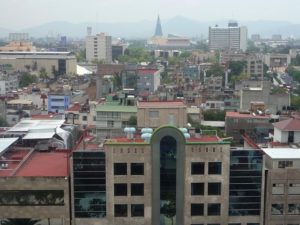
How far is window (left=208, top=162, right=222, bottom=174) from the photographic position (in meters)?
24.7

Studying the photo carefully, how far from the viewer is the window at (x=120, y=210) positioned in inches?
974

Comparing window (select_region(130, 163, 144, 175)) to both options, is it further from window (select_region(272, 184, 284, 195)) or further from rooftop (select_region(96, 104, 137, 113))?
rooftop (select_region(96, 104, 137, 113))

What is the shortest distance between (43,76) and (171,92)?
40.7 m

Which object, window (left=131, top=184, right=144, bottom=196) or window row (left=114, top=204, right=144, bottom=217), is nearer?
window (left=131, top=184, right=144, bottom=196)

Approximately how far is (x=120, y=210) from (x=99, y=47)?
126358 mm

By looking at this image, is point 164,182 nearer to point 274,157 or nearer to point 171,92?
point 274,157

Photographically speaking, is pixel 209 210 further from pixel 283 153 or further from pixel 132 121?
pixel 132 121

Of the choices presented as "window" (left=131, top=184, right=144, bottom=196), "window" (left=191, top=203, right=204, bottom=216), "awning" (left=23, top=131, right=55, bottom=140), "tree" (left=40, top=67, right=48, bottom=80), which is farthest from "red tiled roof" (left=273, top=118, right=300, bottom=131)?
"tree" (left=40, top=67, right=48, bottom=80)

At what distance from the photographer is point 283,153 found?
27188mm

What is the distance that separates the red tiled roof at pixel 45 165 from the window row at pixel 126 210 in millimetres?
3036

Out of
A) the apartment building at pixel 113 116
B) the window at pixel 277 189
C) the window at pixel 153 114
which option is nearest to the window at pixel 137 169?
the window at pixel 277 189

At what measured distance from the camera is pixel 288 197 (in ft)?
82.8

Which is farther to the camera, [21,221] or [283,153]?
[283,153]

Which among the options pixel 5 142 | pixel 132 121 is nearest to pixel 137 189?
pixel 5 142
